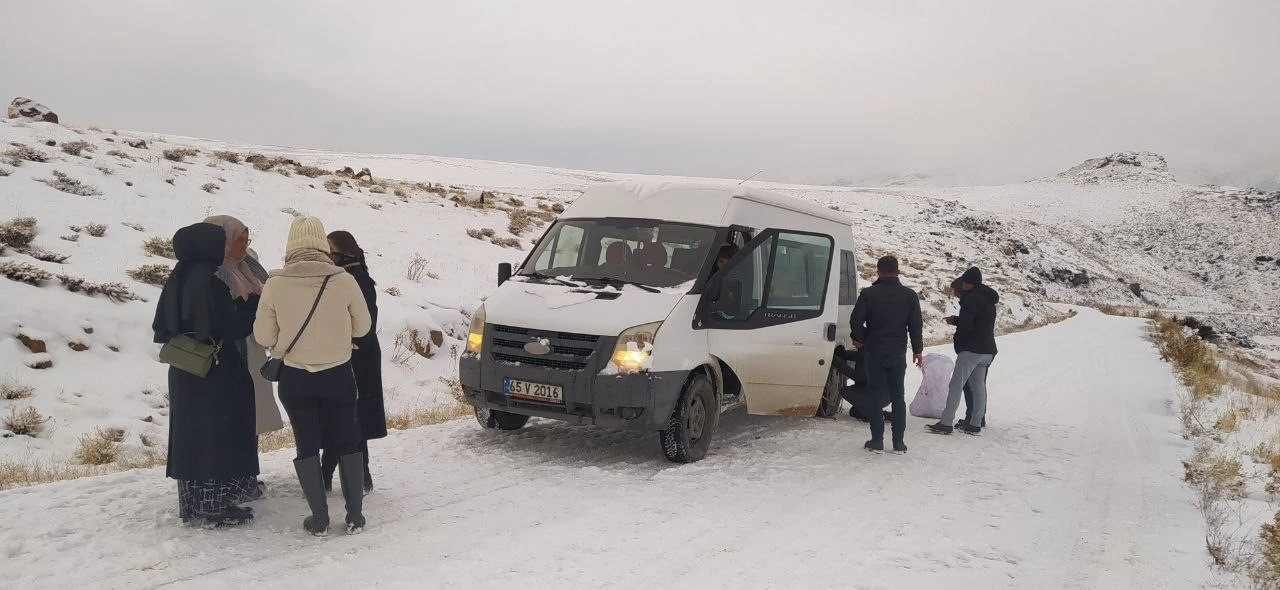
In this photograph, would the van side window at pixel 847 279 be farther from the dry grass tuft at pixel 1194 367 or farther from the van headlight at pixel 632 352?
the dry grass tuft at pixel 1194 367

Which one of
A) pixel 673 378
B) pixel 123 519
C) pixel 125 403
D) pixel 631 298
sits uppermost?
pixel 631 298

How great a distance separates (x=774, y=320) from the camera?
7.62 meters

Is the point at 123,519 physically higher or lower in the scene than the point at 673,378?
lower

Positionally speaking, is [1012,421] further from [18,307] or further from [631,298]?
[18,307]

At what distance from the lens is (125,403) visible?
898cm

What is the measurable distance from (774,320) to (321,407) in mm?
4377

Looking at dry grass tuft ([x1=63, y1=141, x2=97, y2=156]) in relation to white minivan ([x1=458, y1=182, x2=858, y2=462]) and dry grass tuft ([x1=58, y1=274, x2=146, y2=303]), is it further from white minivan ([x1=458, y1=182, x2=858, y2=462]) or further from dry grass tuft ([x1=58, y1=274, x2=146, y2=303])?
white minivan ([x1=458, y1=182, x2=858, y2=462])

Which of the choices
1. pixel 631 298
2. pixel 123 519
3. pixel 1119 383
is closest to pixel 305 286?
pixel 123 519

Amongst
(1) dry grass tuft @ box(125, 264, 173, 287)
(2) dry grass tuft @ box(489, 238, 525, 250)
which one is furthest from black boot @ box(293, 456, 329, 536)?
(2) dry grass tuft @ box(489, 238, 525, 250)

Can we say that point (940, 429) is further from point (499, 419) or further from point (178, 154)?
point (178, 154)

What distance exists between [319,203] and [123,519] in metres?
16.7

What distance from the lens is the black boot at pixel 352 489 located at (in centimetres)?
489

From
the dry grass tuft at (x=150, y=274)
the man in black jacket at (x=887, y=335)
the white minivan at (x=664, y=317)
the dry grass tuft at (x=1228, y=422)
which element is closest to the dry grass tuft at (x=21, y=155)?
the dry grass tuft at (x=150, y=274)

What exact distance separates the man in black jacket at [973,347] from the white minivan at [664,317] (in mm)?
1568
